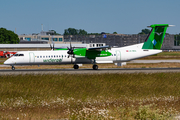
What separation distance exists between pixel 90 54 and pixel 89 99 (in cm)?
2236

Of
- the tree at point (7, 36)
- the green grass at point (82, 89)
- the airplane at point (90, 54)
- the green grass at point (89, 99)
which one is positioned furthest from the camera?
the tree at point (7, 36)

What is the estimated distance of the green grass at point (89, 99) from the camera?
1086cm

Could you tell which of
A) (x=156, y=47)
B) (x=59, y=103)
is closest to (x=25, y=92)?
(x=59, y=103)

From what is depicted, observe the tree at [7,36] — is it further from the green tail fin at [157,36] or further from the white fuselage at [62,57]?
the green tail fin at [157,36]

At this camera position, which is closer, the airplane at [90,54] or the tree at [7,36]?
the airplane at [90,54]

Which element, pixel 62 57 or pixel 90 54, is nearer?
pixel 62 57

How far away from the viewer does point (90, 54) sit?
36.8m

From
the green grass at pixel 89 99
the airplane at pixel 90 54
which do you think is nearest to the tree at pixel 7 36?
the airplane at pixel 90 54

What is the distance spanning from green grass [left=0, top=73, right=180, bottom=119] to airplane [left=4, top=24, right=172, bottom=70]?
12.5 metres

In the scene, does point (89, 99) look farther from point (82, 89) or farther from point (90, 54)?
point (90, 54)

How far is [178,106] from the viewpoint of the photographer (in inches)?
529

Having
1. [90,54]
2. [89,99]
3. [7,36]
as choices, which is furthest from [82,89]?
[7,36]

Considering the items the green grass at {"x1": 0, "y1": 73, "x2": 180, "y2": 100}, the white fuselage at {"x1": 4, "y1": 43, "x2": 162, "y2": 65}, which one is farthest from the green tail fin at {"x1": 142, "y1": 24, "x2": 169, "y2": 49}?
the green grass at {"x1": 0, "y1": 73, "x2": 180, "y2": 100}

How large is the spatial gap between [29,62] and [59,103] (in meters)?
23.1
